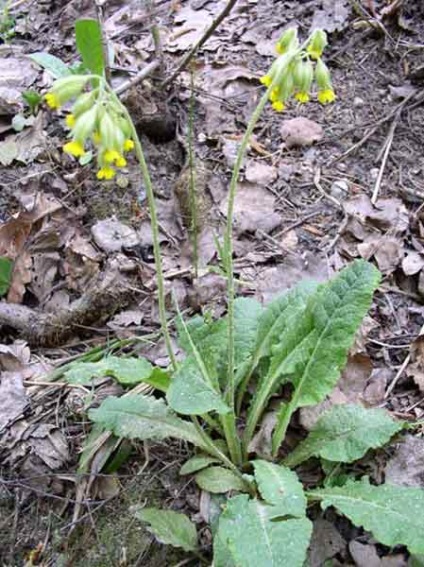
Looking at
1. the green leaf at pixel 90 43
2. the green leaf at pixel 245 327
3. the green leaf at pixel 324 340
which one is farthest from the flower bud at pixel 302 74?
the green leaf at pixel 90 43

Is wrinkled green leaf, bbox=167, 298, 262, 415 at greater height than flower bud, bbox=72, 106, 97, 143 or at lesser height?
lesser

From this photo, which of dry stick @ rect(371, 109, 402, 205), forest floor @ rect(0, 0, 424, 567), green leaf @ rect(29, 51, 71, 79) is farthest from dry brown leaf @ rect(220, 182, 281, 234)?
green leaf @ rect(29, 51, 71, 79)

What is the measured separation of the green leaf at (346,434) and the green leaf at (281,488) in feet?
0.46

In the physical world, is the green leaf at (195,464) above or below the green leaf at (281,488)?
below

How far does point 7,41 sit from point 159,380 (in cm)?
303

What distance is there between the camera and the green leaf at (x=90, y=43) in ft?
10.1

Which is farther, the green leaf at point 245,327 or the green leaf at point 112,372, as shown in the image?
the green leaf at point 245,327

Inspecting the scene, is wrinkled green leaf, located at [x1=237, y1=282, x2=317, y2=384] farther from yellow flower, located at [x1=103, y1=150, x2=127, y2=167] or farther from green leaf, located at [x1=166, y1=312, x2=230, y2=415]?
yellow flower, located at [x1=103, y1=150, x2=127, y2=167]

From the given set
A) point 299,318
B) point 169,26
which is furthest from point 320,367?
point 169,26

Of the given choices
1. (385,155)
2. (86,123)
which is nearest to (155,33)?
(385,155)

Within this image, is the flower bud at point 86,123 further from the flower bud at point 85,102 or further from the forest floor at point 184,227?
the forest floor at point 184,227

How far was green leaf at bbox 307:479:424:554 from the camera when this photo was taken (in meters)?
2.00

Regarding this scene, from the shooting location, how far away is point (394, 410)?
8.46 feet

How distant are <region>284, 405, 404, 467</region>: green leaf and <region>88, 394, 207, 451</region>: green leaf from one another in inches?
14.7
